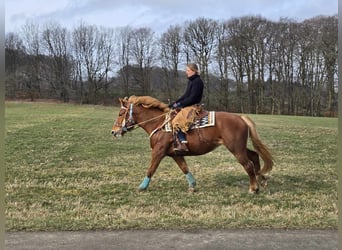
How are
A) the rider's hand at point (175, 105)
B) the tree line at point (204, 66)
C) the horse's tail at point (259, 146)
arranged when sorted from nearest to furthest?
the horse's tail at point (259, 146) < the rider's hand at point (175, 105) < the tree line at point (204, 66)

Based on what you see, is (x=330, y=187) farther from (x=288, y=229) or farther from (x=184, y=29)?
(x=184, y=29)

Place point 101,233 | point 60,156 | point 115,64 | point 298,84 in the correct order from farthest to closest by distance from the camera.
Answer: point 115,64 < point 298,84 < point 60,156 < point 101,233

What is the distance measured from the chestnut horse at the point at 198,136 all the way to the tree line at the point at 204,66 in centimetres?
3526

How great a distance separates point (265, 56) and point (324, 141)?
33674 mm

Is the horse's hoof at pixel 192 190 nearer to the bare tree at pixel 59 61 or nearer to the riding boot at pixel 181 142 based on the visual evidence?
the riding boot at pixel 181 142

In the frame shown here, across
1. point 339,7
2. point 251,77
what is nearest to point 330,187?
point 339,7

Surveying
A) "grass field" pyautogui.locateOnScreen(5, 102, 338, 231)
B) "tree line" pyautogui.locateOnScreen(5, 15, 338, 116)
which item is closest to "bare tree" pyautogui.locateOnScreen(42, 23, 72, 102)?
"tree line" pyautogui.locateOnScreen(5, 15, 338, 116)

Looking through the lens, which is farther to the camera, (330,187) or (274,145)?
(274,145)

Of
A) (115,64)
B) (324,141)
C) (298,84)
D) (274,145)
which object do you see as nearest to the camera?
(274,145)

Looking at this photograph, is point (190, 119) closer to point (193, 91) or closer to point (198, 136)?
point (198, 136)

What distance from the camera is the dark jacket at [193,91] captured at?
257 inches

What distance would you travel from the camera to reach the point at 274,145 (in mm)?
14211

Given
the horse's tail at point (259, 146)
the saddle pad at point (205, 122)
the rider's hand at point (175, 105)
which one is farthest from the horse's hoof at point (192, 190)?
the rider's hand at point (175, 105)

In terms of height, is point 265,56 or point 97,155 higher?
point 265,56
